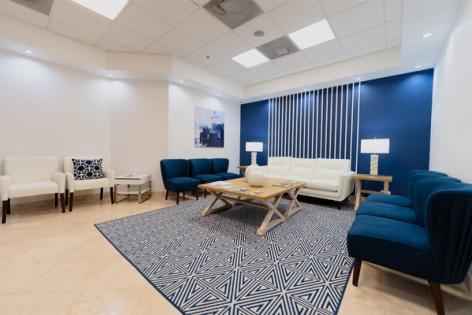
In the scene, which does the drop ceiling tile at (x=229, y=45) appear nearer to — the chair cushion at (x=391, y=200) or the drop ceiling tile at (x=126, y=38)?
the drop ceiling tile at (x=126, y=38)

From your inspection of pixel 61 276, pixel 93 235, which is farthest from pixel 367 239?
pixel 93 235

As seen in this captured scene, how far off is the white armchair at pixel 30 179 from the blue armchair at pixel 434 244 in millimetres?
3945

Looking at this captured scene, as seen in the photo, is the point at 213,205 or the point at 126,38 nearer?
the point at 213,205

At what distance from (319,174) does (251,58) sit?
110 inches

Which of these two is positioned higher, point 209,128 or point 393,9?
point 393,9

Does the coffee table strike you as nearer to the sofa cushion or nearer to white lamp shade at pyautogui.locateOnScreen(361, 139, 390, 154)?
the sofa cushion

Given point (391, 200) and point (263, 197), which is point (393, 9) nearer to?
point (391, 200)

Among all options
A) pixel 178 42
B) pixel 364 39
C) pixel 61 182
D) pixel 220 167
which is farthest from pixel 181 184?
pixel 364 39

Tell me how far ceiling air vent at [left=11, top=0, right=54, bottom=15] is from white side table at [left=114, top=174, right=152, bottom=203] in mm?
2638

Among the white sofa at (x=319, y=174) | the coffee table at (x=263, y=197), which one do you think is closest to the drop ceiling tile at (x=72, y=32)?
the coffee table at (x=263, y=197)

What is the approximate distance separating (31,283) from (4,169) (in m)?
2.65

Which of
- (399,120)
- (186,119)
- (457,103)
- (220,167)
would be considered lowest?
(220,167)

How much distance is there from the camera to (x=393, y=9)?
2574 mm

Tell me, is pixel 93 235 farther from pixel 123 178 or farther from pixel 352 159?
pixel 352 159
